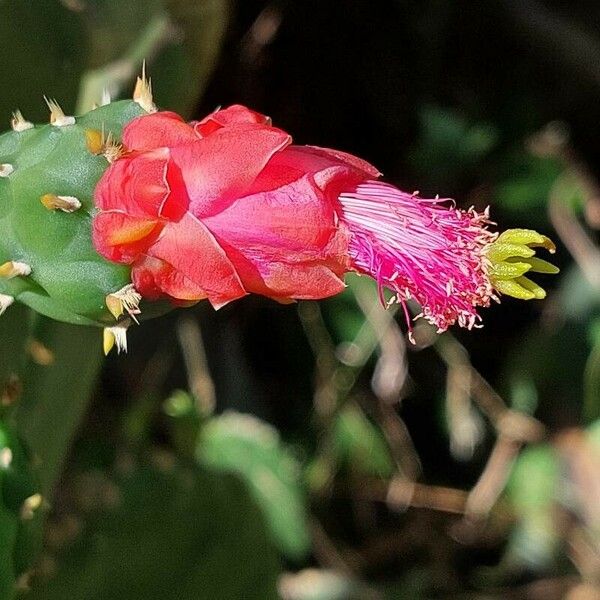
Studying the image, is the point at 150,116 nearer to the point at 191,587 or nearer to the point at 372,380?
the point at 191,587

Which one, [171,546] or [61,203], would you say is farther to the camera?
[171,546]

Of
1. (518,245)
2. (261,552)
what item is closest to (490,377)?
(261,552)

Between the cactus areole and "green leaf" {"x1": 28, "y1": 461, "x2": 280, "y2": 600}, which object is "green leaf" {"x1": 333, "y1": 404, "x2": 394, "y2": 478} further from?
the cactus areole

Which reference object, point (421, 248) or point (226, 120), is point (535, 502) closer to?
point (421, 248)

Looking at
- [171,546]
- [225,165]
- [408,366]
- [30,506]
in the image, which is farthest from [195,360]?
[225,165]

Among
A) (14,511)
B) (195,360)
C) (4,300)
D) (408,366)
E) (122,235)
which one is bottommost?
(195,360)
